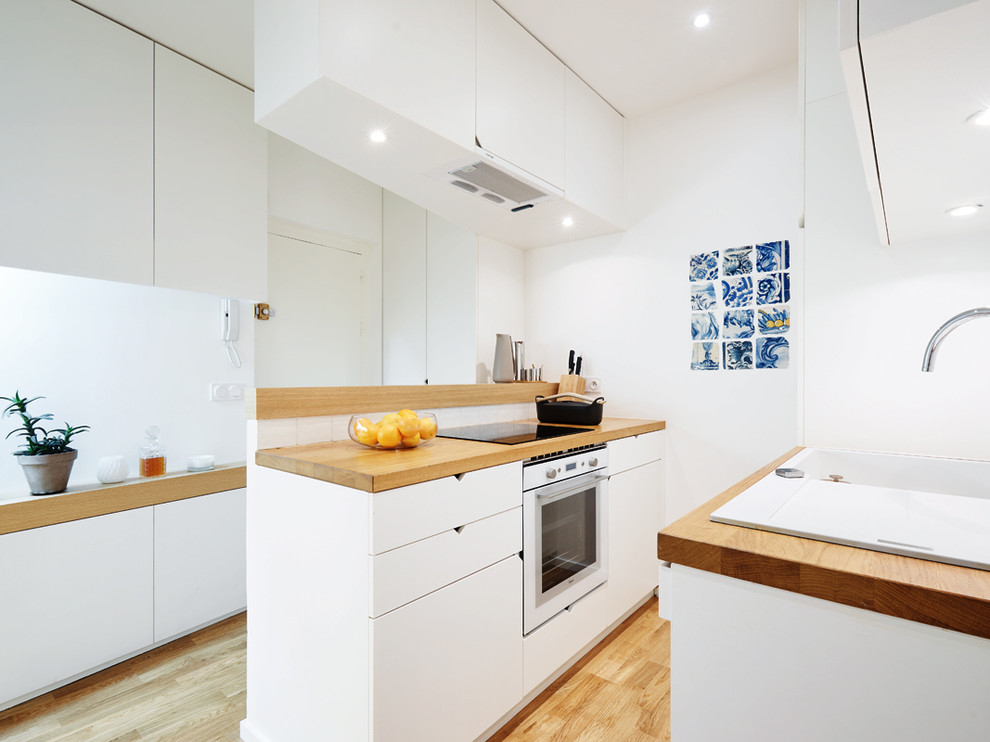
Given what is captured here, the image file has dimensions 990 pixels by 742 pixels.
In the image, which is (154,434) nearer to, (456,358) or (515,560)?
(456,358)

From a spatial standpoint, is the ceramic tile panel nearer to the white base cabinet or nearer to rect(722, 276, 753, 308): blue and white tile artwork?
rect(722, 276, 753, 308): blue and white tile artwork

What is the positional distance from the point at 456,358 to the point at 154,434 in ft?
5.03

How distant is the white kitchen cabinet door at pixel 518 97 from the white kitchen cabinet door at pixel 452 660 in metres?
1.55

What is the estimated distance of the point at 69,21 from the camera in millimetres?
1891

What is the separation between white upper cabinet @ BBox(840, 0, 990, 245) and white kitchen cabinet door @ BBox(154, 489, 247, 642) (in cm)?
259

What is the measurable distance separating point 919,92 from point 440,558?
52.4 inches

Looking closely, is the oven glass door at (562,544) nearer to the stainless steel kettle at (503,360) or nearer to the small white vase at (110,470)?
the stainless steel kettle at (503,360)

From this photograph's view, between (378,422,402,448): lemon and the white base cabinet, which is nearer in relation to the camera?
(378,422,402,448): lemon

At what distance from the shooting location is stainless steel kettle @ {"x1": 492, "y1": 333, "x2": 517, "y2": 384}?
8.76 ft

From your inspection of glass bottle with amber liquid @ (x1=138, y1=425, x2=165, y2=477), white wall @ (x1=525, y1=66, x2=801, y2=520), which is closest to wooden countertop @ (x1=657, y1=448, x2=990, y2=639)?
white wall @ (x1=525, y1=66, x2=801, y2=520)

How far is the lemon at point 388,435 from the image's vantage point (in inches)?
59.2

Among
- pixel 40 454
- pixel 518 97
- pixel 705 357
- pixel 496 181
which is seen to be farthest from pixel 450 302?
pixel 40 454

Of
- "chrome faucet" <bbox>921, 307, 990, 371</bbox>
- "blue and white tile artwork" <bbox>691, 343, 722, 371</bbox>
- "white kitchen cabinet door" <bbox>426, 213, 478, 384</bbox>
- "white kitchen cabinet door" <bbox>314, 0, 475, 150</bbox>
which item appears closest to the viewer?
"chrome faucet" <bbox>921, 307, 990, 371</bbox>

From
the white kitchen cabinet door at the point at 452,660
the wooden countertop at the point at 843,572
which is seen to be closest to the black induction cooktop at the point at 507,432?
the white kitchen cabinet door at the point at 452,660
